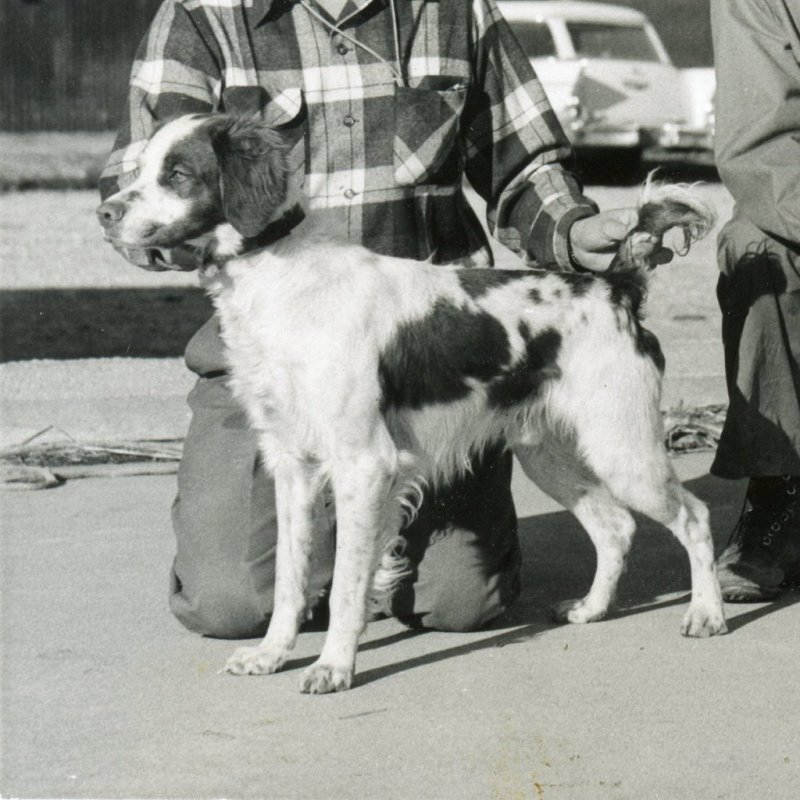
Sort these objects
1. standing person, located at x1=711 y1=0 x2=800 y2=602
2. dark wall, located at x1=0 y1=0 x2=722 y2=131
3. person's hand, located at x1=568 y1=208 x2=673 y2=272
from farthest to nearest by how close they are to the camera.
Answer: dark wall, located at x1=0 y1=0 x2=722 y2=131 → standing person, located at x1=711 y1=0 x2=800 y2=602 → person's hand, located at x1=568 y1=208 x2=673 y2=272

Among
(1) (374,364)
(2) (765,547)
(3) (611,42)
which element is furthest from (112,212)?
(3) (611,42)

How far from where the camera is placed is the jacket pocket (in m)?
4.18

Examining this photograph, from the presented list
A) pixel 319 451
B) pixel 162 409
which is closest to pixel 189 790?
pixel 319 451

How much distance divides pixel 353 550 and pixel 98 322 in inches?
215

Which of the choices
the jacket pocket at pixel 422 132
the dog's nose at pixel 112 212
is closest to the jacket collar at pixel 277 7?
the jacket pocket at pixel 422 132

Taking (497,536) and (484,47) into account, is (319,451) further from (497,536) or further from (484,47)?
(484,47)

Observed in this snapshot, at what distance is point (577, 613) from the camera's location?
4.14m

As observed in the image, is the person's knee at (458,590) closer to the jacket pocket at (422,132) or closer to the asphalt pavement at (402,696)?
the asphalt pavement at (402,696)

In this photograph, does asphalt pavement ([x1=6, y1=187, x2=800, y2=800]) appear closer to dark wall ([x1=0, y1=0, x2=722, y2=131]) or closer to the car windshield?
the car windshield

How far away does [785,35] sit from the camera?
14.5 ft

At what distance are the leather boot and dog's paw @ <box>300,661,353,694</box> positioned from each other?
1.31 meters

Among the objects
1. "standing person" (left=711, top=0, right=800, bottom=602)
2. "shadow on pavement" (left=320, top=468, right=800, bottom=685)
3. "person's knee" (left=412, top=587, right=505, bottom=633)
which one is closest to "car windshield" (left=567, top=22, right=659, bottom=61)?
"shadow on pavement" (left=320, top=468, right=800, bottom=685)

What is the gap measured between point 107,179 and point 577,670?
1.88 metres

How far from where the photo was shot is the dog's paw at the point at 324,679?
3.56m
